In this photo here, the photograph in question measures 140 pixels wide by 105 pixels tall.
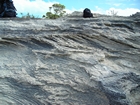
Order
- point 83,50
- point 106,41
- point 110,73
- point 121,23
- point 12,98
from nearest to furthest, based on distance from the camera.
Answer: point 12,98, point 110,73, point 83,50, point 106,41, point 121,23

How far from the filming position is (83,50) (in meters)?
3.41

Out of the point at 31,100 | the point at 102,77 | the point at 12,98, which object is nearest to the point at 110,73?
the point at 102,77

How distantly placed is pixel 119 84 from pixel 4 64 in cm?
163

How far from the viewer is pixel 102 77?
9.75 ft

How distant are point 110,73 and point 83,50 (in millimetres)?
580

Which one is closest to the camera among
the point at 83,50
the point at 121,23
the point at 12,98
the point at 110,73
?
the point at 12,98

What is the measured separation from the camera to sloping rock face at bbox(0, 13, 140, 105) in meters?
2.91

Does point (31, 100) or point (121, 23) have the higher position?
point (121, 23)

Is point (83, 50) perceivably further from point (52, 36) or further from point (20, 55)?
point (20, 55)

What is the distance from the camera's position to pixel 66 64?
10.4 feet

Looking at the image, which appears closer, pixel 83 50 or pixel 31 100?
pixel 31 100

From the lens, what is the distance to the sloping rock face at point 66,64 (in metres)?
2.91

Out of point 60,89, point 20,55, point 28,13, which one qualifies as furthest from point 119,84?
point 28,13

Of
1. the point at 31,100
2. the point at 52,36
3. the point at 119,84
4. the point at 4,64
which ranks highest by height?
the point at 52,36
